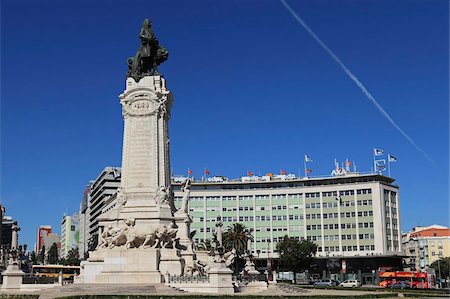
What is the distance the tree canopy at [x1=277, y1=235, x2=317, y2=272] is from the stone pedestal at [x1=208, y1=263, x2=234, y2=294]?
60.3m

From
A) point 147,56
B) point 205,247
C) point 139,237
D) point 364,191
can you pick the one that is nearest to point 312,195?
point 364,191

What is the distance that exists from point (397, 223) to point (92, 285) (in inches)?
3668

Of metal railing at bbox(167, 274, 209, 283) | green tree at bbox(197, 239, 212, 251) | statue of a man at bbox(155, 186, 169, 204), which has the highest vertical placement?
statue of a man at bbox(155, 186, 169, 204)

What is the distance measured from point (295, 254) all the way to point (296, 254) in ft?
0.64

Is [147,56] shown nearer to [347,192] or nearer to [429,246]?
[347,192]

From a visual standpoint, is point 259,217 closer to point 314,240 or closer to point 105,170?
point 314,240

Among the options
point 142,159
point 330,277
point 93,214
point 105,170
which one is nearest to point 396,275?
point 330,277

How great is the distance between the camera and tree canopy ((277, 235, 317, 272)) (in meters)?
101

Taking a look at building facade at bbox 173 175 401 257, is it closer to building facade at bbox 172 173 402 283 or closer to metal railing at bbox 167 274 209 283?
building facade at bbox 172 173 402 283

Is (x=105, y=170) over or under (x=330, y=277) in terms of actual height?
over

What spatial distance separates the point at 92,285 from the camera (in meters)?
41.4

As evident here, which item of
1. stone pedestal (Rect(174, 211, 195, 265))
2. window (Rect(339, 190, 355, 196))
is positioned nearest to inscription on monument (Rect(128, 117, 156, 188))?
stone pedestal (Rect(174, 211, 195, 265))

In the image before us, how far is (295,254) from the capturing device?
10131 centimetres

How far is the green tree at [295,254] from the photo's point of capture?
101m
